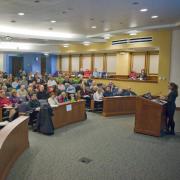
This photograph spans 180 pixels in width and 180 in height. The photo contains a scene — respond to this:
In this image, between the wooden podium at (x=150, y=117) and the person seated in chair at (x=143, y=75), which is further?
the person seated in chair at (x=143, y=75)

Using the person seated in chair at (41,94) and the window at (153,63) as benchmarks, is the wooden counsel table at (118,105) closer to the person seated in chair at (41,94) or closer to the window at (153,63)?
the person seated in chair at (41,94)

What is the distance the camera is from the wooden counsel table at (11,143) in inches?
155

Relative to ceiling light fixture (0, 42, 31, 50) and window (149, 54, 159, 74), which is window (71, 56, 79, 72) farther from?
window (149, 54, 159, 74)

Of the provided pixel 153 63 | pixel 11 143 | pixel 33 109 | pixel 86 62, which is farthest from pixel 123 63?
pixel 11 143

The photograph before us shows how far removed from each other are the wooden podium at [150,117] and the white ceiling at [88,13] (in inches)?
112

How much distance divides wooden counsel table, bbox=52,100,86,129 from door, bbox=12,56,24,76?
13247mm

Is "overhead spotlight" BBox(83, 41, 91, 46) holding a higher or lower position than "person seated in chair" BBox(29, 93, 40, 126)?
higher

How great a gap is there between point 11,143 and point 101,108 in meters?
6.04

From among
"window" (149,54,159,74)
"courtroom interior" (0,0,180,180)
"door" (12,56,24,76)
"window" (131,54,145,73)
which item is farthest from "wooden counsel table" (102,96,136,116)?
"door" (12,56,24,76)

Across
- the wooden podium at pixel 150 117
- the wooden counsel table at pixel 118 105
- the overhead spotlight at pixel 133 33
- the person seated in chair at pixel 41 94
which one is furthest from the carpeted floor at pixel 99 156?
the overhead spotlight at pixel 133 33

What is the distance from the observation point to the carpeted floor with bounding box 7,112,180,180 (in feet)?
14.3

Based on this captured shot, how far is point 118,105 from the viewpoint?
9.74 m

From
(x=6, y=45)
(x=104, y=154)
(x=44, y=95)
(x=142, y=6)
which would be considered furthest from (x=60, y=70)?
(x=104, y=154)

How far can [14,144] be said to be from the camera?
4785 millimetres
